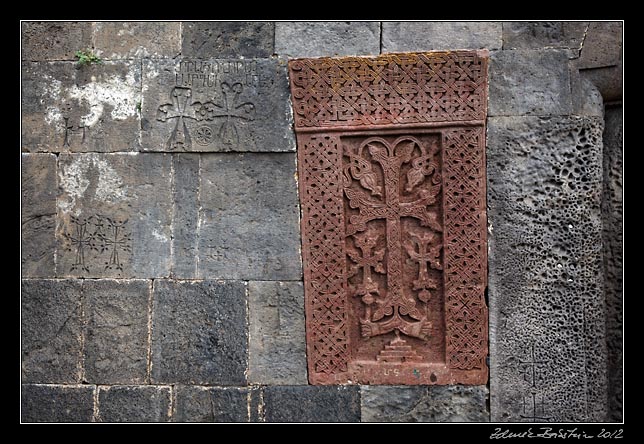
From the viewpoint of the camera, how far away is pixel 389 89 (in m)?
3.87

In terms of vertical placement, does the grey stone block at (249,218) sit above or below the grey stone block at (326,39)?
below

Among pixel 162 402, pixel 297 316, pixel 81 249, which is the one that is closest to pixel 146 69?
pixel 81 249

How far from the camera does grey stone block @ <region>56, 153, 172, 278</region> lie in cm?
398

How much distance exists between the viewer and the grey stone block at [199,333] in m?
3.95

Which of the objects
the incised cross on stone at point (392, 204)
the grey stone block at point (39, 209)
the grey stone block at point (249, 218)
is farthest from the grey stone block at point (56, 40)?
the incised cross on stone at point (392, 204)

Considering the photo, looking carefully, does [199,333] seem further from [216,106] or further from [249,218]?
Answer: [216,106]

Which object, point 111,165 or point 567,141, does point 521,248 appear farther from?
point 111,165

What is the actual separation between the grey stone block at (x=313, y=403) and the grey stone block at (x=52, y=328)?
4.42 ft

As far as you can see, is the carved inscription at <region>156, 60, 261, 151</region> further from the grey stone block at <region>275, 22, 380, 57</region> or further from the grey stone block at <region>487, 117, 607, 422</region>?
the grey stone block at <region>487, 117, 607, 422</region>

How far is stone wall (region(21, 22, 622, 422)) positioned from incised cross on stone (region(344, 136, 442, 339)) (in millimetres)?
384

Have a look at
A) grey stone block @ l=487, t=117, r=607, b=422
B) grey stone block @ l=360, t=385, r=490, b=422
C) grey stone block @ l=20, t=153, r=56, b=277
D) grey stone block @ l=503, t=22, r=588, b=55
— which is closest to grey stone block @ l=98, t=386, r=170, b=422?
grey stone block @ l=20, t=153, r=56, b=277

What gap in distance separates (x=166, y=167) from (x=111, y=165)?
0.38 meters

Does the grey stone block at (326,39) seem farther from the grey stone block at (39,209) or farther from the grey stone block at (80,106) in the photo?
the grey stone block at (39,209)

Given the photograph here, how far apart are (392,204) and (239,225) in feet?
3.35
